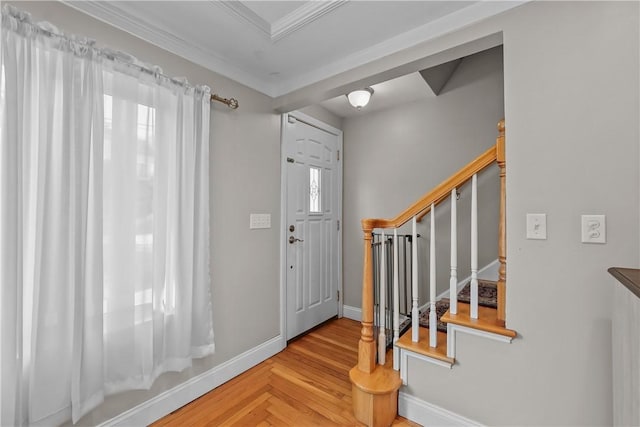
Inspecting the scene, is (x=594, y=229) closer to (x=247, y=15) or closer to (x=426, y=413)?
(x=426, y=413)

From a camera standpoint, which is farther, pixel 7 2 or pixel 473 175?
pixel 473 175

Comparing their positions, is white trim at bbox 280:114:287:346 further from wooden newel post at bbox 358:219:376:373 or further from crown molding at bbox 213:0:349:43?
wooden newel post at bbox 358:219:376:373

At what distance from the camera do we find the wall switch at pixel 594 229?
3.88 ft

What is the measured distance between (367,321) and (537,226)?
42.1 inches

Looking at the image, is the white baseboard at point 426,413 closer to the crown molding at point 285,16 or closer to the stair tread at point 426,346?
the stair tread at point 426,346

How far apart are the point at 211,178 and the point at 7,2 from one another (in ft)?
3.87

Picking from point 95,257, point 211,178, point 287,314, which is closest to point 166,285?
point 95,257

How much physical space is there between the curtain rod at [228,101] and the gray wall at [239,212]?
4 centimetres

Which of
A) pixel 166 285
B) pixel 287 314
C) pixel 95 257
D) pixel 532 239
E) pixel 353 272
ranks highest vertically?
pixel 532 239

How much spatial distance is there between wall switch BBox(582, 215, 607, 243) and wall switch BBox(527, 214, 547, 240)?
135 millimetres

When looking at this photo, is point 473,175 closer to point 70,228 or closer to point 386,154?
point 386,154

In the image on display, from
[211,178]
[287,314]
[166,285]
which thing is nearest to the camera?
[166,285]

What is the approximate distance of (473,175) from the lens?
154cm

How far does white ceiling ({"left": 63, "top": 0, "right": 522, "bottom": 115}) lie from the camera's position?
1481 mm
